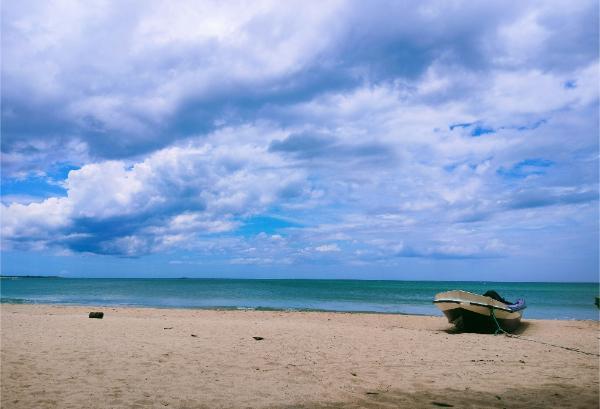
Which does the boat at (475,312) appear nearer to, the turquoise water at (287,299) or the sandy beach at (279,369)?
the sandy beach at (279,369)

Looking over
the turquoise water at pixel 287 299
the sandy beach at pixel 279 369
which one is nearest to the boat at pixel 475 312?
the sandy beach at pixel 279 369

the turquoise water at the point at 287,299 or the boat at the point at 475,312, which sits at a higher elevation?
the boat at the point at 475,312

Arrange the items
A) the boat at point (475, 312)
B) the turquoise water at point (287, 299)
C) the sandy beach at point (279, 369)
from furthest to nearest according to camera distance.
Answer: the turquoise water at point (287, 299), the boat at point (475, 312), the sandy beach at point (279, 369)

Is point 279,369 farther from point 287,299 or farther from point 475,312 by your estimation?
point 287,299

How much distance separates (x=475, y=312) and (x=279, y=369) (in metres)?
10.9

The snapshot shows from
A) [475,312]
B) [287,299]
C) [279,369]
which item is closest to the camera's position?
[279,369]

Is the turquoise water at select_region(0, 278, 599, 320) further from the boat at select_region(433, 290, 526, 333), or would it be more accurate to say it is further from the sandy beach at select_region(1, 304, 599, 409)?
the sandy beach at select_region(1, 304, 599, 409)

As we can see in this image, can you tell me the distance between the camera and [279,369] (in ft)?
31.1

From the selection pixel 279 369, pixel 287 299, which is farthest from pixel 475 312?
pixel 287 299

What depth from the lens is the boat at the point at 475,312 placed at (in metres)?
17.2

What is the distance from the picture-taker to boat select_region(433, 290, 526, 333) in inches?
677

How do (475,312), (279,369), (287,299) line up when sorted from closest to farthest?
(279,369) → (475,312) → (287,299)

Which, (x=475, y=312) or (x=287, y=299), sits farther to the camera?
(x=287, y=299)

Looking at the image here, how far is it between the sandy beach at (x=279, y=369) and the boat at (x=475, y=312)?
197cm
